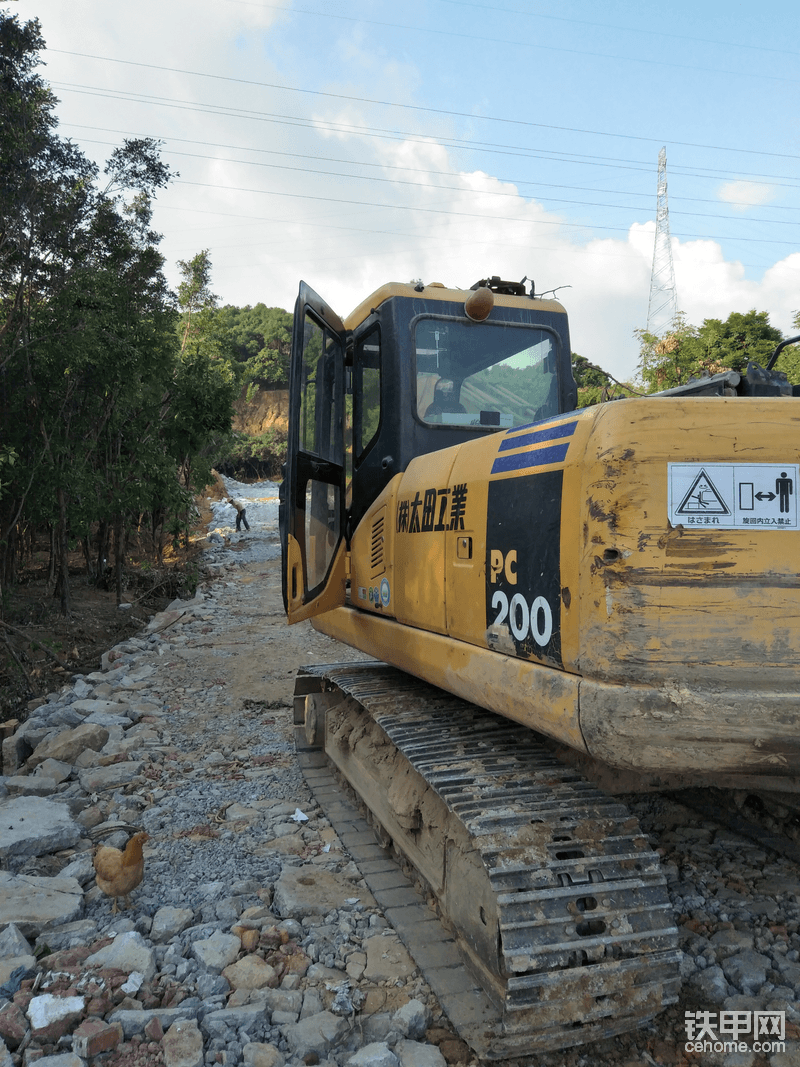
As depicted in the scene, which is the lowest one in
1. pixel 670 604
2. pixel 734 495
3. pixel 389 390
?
pixel 670 604

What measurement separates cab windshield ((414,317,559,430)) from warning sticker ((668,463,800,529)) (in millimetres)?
1848

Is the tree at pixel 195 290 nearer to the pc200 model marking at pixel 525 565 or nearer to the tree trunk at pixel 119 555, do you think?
the tree trunk at pixel 119 555

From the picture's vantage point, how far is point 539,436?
239cm

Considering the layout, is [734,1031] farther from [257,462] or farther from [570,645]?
[257,462]

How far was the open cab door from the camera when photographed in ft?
12.5

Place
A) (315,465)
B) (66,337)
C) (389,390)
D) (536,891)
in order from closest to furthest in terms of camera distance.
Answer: (536,891)
(389,390)
(315,465)
(66,337)

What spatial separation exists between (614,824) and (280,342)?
60.0 m

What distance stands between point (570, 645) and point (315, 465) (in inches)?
85.5

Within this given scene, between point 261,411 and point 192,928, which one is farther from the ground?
point 261,411

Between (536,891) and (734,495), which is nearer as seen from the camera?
(734,495)

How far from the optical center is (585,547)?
204 cm

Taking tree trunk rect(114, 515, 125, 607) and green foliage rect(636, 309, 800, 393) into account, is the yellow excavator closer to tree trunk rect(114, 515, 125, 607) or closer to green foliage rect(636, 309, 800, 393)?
tree trunk rect(114, 515, 125, 607)

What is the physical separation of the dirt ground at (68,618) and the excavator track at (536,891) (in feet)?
17.9

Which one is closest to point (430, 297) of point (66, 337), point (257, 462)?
point (66, 337)
